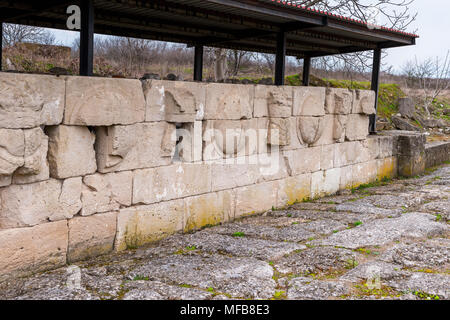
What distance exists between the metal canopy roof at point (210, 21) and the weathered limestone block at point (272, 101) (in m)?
1.06

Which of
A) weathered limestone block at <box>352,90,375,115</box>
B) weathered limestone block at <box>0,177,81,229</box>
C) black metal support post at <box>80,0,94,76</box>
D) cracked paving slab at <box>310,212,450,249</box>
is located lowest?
cracked paving slab at <box>310,212,450,249</box>

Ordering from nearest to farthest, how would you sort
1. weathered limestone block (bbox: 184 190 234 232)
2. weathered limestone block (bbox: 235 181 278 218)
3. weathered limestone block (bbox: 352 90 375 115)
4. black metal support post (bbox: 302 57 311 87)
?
1. weathered limestone block (bbox: 184 190 234 232)
2. weathered limestone block (bbox: 235 181 278 218)
3. weathered limestone block (bbox: 352 90 375 115)
4. black metal support post (bbox: 302 57 311 87)

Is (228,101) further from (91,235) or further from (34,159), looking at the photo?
(34,159)

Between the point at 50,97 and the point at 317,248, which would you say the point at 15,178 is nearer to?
the point at 50,97

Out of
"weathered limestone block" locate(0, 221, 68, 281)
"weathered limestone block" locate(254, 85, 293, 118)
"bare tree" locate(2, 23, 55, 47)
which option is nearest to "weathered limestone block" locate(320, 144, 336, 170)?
"weathered limestone block" locate(254, 85, 293, 118)

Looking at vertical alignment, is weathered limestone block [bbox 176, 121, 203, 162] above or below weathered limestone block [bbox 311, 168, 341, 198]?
above

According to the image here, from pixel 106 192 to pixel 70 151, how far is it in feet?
2.05

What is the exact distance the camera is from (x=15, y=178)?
4.05 metres

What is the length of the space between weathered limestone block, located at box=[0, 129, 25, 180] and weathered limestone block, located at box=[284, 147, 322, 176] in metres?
4.27

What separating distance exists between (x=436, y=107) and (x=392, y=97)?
5.29 m

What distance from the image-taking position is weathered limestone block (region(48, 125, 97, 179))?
4.33 meters

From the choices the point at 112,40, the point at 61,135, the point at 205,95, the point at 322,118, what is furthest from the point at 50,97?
the point at 112,40

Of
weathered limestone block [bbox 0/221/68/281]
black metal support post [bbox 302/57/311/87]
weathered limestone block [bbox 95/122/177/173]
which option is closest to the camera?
weathered limestone block [bbox 0/221/68/281]

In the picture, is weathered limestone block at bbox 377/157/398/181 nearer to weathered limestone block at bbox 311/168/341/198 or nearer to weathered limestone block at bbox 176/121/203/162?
weathered limestone block at bbox 311/168/341/198
